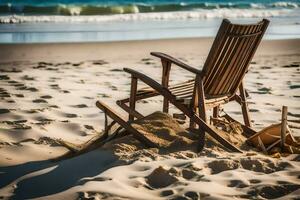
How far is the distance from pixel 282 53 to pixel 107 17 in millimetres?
11942

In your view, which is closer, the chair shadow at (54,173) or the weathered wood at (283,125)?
the chair shadow at (54,173)

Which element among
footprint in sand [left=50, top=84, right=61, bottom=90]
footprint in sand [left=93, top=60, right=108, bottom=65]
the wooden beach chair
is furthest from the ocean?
the wooden beach chair

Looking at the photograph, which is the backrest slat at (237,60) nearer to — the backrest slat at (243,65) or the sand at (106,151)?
the backrest slat at (243,65)

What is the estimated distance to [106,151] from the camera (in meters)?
4.25

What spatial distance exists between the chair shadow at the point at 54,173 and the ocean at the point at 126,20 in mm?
9400

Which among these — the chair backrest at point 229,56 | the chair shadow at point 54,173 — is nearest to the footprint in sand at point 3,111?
the chair shadow at point 54,173

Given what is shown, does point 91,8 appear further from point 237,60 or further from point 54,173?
point 54,173

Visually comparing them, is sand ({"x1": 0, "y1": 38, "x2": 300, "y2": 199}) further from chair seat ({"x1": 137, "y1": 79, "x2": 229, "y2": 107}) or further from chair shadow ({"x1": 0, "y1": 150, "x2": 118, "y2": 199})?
chair seat ({"x1": 137, "y1": 79, "x2": 229, "y2": 107})

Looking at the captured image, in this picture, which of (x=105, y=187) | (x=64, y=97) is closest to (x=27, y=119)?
(x=64, y=97)

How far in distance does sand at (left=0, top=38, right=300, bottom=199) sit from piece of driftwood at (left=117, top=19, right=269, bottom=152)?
1.12 feet

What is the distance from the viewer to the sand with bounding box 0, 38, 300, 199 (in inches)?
140

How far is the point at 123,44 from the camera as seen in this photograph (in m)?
12.6

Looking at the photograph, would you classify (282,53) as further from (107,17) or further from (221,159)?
(107,17)

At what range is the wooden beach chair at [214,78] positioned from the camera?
13.8ft
